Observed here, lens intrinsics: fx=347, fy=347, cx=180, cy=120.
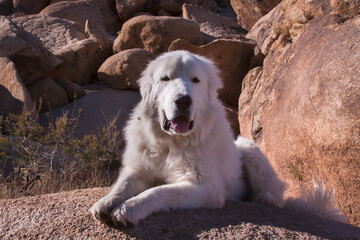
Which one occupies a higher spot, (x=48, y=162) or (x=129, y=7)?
(x=129, y=7)

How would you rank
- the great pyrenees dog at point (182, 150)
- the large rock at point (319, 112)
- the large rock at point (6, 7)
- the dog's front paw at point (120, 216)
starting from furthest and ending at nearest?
1. the large rock at point (6, 7)
2. the large rock at point (319, 112)
3. the great pyrenees dog at point (182, 150)
4. the dog's front paw at point (120, 216)

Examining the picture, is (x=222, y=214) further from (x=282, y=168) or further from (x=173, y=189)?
(x=282, y=168)

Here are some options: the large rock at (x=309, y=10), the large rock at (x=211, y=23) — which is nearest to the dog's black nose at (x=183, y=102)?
the large rock at (x=309, y=10)

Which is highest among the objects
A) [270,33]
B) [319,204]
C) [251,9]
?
[270,33]

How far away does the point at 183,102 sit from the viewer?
120 inches

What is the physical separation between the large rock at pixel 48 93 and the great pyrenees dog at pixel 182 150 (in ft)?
18.5

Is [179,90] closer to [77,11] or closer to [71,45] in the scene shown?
[71,45]

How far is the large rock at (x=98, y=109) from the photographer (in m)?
8.20

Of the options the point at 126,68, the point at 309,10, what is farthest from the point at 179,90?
the point at 126,68

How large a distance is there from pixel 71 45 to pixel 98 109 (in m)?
3.00

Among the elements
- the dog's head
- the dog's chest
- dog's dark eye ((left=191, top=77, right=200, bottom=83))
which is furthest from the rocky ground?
dog's dark eye ((left=191, top=77, right=200, bottom=83))

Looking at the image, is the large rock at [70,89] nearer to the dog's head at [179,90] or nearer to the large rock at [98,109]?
the large rock at [98,109]

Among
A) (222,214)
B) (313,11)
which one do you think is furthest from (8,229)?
(313,11)

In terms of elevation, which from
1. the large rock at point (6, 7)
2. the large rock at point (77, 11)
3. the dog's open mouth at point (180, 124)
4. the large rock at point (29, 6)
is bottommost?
the large rock at point (6, 7)
